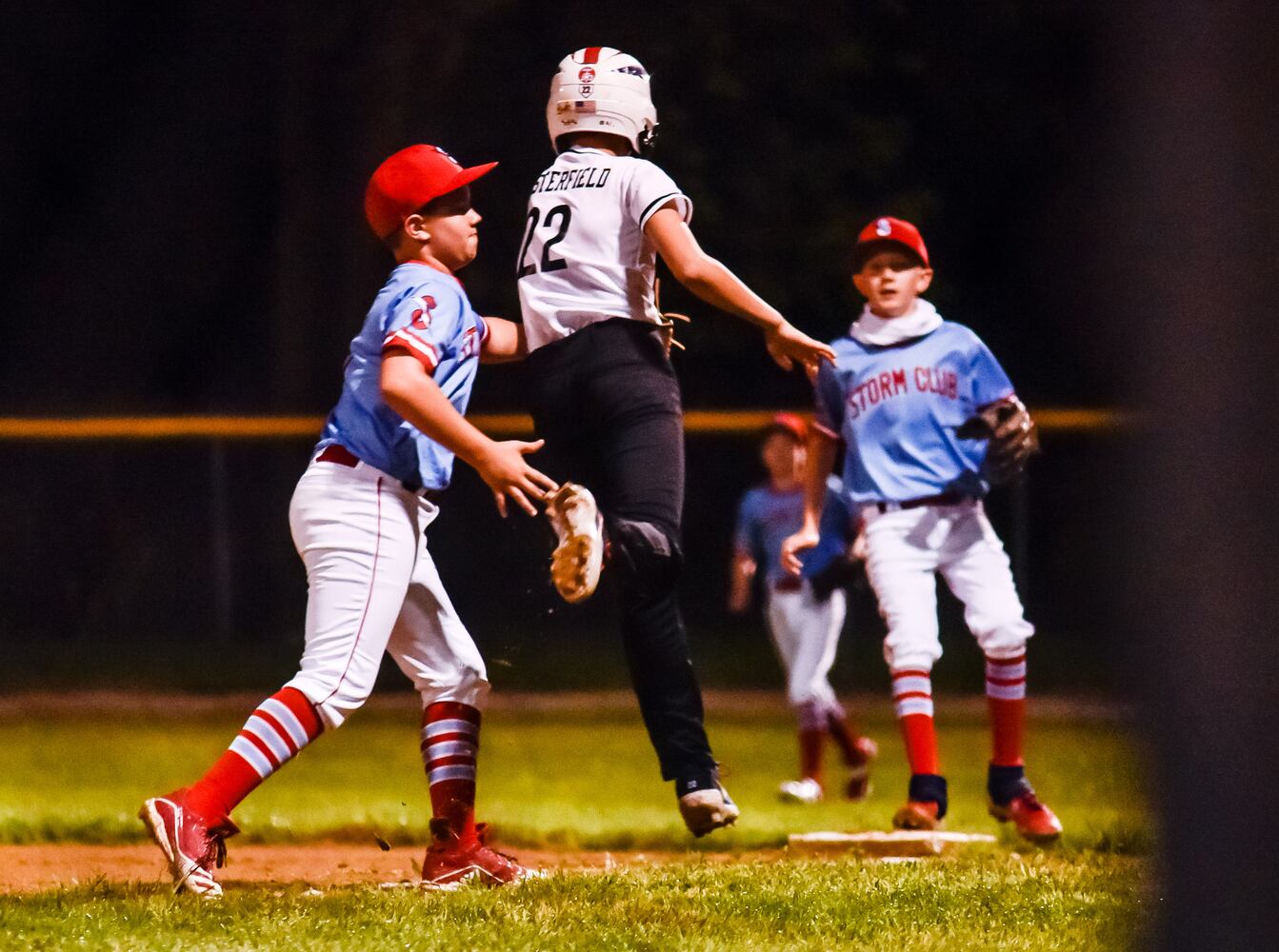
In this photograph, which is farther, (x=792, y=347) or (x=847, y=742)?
(x=847, y=742)

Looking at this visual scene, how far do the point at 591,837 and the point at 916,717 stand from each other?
3.95ft

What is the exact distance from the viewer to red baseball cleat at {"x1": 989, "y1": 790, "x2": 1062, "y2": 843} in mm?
5621

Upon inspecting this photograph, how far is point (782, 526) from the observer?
898 centimetres

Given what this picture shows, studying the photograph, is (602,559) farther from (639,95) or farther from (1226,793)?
(1226,793)

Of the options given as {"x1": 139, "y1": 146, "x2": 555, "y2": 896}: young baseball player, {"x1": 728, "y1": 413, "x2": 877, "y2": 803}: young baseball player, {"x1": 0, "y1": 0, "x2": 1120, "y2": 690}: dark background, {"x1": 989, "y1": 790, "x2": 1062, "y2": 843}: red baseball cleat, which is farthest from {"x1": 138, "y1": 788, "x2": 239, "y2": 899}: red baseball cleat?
{"x1": 0, "y1": 0, "x2": 1120, "y2": 690}: dark background

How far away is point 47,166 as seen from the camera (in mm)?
18594

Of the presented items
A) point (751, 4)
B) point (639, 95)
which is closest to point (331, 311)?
point (751, 4)

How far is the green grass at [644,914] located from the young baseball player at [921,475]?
109 centimetres

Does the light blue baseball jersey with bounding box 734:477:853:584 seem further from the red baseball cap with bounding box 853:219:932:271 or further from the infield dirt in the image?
the infield dirt

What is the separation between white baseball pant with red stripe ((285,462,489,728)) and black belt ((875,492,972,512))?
1.79m

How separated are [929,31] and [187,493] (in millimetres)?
6907

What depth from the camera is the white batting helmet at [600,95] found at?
4.85m

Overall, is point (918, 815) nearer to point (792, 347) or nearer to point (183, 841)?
point (792, 347)

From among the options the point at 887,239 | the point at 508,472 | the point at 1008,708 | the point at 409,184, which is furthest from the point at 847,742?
the point at 508,472
